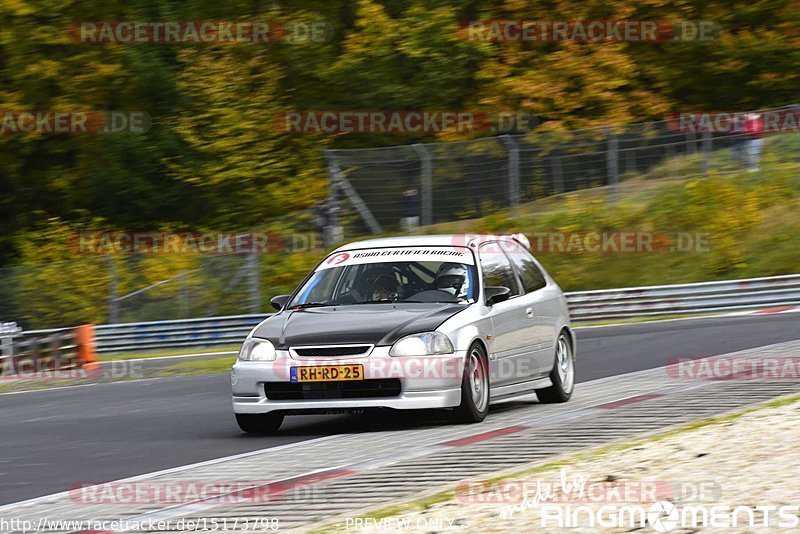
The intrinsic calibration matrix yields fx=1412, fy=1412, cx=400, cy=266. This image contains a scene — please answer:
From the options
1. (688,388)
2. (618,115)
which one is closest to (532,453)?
(688,388)

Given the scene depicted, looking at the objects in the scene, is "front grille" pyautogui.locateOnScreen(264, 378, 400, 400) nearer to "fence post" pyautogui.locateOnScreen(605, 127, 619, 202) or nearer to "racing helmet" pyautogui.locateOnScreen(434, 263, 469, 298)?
"racing helmet" pyautogui.locateOnScreen(434, 263, 469, 298)

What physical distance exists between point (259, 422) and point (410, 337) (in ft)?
4.84

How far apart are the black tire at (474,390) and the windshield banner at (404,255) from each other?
1057 mm

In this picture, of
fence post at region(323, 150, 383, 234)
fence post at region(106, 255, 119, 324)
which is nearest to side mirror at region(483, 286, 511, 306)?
fence post at region(323, 150, 383, 234)

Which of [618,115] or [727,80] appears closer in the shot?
[618,115]

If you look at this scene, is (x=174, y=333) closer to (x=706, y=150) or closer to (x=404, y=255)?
(x=706, y=150)

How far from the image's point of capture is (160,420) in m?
12.8

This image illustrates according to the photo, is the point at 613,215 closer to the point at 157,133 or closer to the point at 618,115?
the point at 618,115

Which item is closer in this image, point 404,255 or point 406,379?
point 406,379

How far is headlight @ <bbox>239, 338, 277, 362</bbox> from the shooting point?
10.7m

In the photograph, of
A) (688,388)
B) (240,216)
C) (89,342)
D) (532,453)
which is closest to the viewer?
(532,453)

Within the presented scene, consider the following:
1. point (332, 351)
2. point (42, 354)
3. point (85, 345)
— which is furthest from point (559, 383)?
point (42, 354)

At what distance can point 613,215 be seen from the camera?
1196 inches

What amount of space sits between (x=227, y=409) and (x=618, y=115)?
25.8 metres
